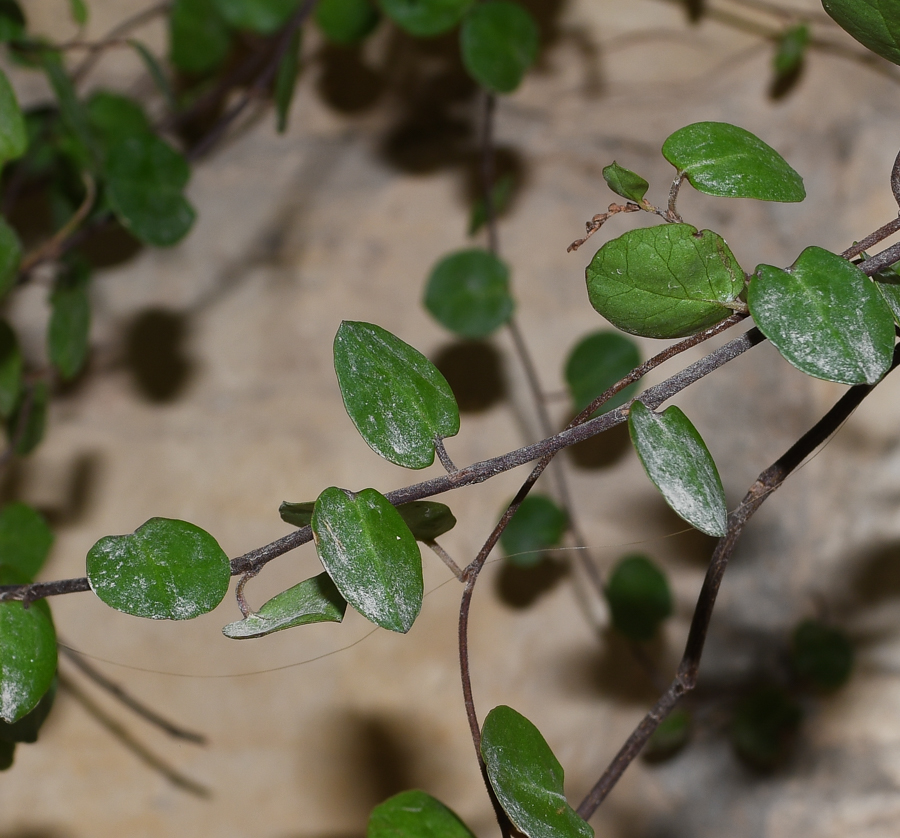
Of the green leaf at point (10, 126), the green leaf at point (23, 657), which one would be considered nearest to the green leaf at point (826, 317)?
the green leaf at point (23, 657)

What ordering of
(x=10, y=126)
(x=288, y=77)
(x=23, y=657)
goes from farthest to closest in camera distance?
(x=288, y=77)
(x=10, y=126)
(x=23, y=657)

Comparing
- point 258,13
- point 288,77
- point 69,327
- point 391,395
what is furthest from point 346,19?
point 391,395

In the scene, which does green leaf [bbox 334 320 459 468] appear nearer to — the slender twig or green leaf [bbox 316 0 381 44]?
the slender twig

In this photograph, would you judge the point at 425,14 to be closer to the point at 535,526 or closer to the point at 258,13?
the point at 258,13

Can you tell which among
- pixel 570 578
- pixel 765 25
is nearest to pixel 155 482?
pixel 570 578

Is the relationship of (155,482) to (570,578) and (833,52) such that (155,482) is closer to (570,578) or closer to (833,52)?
(570,578)
